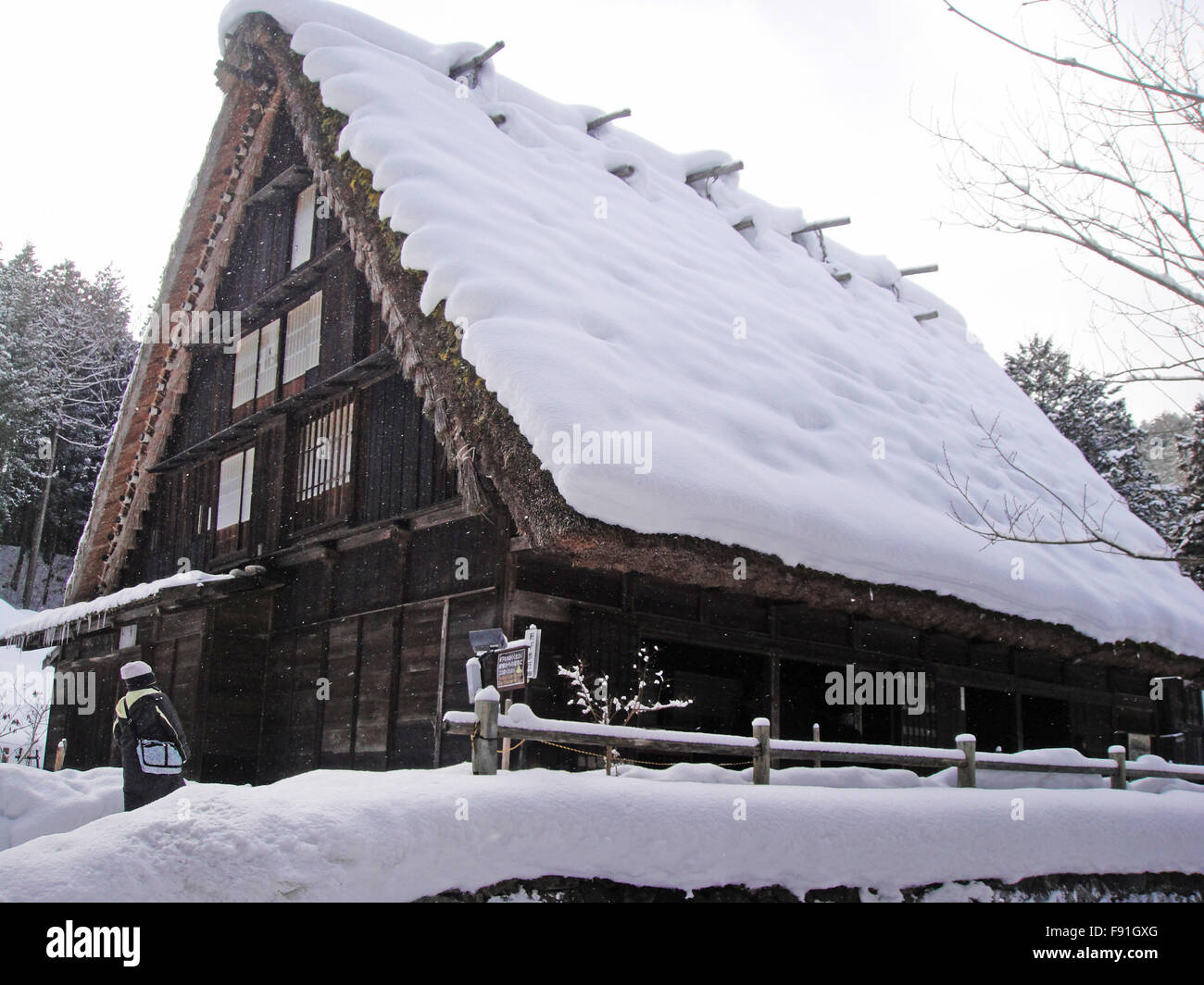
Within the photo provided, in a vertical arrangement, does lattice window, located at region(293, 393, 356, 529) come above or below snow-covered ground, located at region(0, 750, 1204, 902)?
above

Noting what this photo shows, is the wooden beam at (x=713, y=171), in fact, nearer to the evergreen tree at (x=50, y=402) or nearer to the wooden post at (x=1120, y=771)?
the wooden post at (x=1120, y=771)

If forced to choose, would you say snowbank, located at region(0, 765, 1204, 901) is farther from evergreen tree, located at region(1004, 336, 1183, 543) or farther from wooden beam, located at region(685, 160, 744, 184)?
evergreen tree, located at region(1004, 336, 1183, 543)

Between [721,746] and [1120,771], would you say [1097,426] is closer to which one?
[1120,771]

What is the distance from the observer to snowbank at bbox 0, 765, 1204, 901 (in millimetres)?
3514

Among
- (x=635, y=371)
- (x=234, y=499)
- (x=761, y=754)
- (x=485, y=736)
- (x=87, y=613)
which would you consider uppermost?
(x=635, y=371)

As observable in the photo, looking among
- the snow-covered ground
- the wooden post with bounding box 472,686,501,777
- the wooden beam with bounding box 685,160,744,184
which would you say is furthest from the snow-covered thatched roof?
the wooden beam with bounding box 685,160,744,184

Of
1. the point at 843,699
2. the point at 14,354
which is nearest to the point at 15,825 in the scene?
the point at 843,699

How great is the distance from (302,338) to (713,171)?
679 centimetres

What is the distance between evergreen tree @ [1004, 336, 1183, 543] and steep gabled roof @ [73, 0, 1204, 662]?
14.8m

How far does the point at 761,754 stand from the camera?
5.84m

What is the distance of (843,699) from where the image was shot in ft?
34.6

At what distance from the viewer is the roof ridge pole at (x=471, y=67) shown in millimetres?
10875

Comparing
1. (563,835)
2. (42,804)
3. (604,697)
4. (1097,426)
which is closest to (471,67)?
(604,697)
